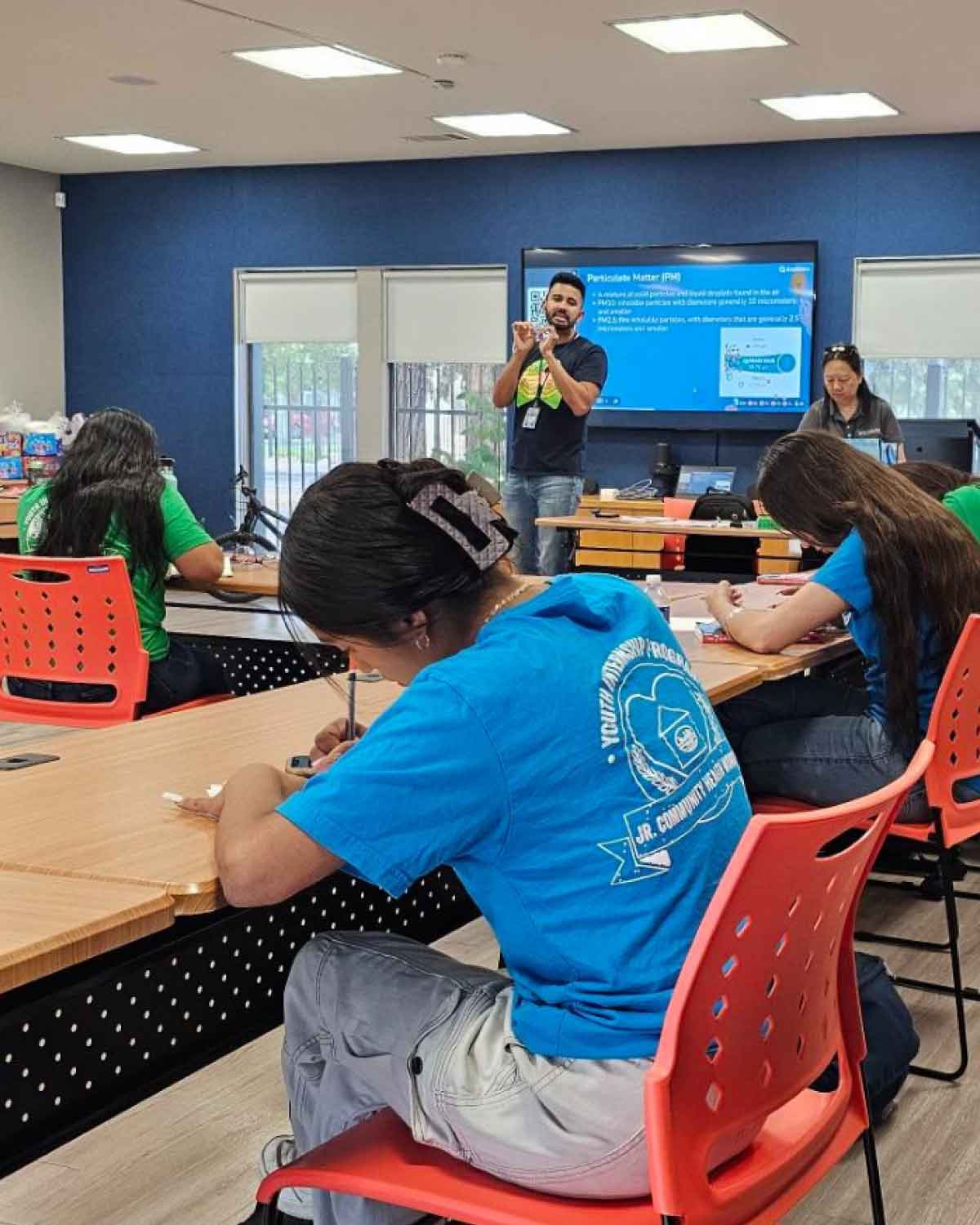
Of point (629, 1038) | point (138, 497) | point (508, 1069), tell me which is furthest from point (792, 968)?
point (138, 497)

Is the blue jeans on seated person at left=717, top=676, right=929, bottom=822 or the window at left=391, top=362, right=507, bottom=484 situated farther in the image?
the window at left=391, top=362, right=507, bottom=484

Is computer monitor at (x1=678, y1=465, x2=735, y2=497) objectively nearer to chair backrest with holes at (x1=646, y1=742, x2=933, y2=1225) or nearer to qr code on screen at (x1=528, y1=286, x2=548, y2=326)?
qr code on screen at (x1=528, y1=286, x2=548, y2=326)

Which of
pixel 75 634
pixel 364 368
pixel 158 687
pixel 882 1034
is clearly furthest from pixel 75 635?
pixel 364 368

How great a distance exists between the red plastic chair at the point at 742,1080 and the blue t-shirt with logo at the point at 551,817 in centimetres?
9

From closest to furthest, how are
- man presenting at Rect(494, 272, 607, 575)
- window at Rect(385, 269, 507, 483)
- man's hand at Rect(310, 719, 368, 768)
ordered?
man's hand at Rect(310, 719, 368, 768) → man presenting at Rect(494, 272, 607, 575) → window at Rect(385, 269, 507, 483)

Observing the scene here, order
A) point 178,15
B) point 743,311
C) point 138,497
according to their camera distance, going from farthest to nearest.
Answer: point 743,311, point 178,15, point 138,497

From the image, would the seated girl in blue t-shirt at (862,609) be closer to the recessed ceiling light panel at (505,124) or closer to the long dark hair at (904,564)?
the long dark hair at (904,564)

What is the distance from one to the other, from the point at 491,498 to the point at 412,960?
499 mm

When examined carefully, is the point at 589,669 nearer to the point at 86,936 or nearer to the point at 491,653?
the point at 491,653

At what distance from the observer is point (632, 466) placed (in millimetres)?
10406

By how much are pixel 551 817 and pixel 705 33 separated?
6351 mm

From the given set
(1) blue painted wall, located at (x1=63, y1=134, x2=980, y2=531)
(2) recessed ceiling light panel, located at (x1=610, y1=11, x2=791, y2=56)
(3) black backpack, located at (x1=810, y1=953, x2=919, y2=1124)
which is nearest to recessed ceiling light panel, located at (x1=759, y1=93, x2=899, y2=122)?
(1) blue painted wall, located at (x1=63, y1=134, x2=980, y2=531)

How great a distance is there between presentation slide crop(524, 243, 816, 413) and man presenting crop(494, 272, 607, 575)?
257 centimetres

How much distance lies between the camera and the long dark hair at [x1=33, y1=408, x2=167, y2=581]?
157 inches
